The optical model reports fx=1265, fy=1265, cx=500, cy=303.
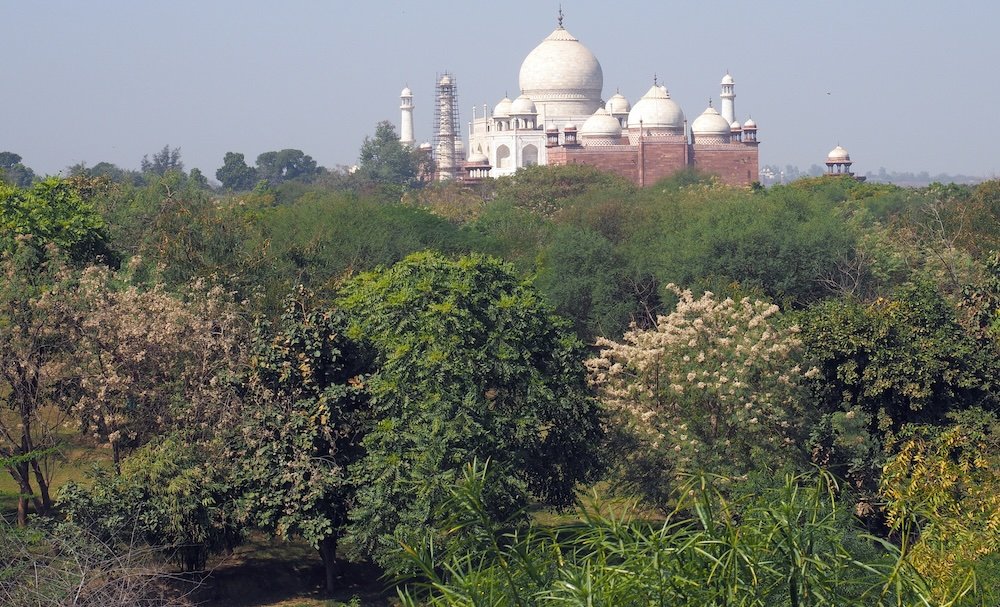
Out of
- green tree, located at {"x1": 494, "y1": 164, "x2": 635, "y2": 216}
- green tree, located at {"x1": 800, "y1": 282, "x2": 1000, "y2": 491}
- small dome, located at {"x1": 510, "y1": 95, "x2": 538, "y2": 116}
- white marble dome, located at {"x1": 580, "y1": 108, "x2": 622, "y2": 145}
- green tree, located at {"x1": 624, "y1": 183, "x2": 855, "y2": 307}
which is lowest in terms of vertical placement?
green tree, located at {"x1": 800, "y1": 282, "x2": 1000, "y2": 491}

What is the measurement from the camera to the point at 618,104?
5978 centimetres

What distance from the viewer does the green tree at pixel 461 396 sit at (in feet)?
42.8

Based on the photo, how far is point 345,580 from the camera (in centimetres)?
1470

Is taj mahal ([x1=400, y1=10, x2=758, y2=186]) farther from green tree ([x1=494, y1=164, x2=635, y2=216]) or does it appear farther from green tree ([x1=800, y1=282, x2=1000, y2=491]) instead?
green tree ([x1=800, y1=282, x2=1000, y2=491])

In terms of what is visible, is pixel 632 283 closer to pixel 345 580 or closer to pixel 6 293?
pixel 345 580

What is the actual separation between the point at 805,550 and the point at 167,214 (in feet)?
53.6

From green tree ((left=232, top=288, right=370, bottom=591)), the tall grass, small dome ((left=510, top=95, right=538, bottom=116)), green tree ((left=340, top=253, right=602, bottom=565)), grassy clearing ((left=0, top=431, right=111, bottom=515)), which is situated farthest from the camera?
small dome ((left=510, top=95, right=538, bottom=116))

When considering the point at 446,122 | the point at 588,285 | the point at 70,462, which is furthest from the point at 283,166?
the point at 70,462

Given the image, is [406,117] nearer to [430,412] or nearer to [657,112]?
[657,112]

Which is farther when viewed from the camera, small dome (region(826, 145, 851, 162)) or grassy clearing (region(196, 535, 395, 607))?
small dome (region(826, 145, 851, 162))

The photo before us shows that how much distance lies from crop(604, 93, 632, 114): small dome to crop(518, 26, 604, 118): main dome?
63 centimetres

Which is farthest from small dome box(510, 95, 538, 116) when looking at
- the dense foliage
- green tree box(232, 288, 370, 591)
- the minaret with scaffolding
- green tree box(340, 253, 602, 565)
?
green tree box(232, 288, 370, 591)

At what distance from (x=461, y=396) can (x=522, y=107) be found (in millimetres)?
46407

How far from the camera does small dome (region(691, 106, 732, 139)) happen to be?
56562 mm
